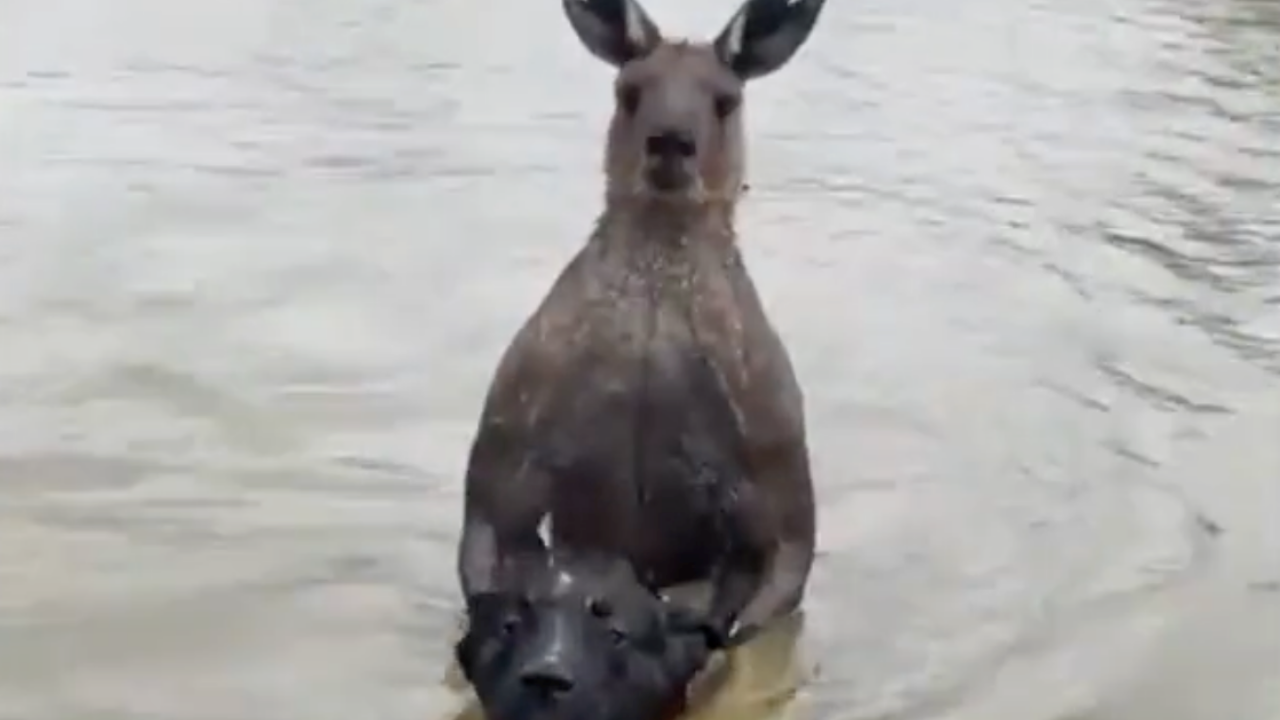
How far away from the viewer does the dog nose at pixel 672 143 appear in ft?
19.5

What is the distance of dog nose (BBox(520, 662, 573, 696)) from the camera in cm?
525

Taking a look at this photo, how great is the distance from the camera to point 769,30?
6336mm

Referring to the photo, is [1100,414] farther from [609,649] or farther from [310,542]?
[609,649]

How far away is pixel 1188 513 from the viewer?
7.54 meters

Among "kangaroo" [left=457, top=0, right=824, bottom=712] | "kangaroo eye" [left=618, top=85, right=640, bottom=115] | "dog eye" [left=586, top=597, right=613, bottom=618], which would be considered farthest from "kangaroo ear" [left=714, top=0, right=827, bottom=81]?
"dog eye" [left=586, top=597, right=613, bottom=618]

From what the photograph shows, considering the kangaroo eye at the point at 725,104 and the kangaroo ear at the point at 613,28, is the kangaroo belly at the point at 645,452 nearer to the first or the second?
the kangaroo eye at the point at 725,104

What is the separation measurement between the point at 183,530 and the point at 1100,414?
279 centimetres

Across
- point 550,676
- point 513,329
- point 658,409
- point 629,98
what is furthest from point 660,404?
point 513,329

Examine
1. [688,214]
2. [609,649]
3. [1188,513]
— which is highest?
[688,214]

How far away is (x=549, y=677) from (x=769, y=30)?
5.91 ft

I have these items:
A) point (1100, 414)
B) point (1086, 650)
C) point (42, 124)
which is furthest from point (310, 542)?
point (42, 124)

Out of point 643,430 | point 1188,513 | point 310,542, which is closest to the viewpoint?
point 643,430

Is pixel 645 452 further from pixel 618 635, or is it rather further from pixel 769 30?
pixel 769 30

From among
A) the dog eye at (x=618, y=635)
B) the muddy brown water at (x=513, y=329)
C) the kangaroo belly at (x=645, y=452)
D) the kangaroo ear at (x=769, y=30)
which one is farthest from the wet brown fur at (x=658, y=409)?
the dog eye at (x=618, y=635)
